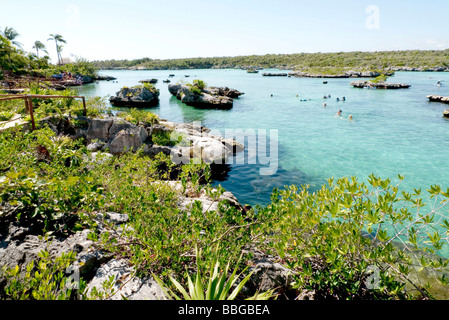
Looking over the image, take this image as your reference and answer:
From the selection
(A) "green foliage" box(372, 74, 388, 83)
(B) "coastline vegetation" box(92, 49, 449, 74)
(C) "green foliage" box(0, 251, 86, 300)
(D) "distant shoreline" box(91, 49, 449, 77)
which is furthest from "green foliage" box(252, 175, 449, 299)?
(B) "coastline vegetation" box(92, 49, 449, 74)

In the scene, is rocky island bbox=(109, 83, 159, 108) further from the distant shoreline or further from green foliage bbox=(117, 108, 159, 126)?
the distant shoreline

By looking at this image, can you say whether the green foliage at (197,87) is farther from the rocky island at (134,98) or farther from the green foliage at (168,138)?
the green foliage at (168,138)

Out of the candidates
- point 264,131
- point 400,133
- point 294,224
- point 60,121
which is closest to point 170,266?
point 294,224

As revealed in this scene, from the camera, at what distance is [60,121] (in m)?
12.6

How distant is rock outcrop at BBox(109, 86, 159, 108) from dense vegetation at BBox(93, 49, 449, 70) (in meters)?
79.8

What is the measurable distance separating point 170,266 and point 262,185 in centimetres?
866

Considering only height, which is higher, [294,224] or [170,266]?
[294,224]

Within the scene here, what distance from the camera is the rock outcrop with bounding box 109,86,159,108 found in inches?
1339

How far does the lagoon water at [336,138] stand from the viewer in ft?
42.4
